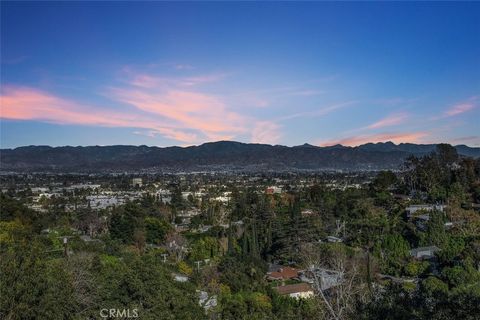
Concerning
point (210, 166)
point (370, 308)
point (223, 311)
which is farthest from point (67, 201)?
point (210, 166)

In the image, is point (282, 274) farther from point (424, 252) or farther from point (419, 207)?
point (419, 207)

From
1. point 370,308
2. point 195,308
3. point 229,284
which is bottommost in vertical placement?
point 229,284

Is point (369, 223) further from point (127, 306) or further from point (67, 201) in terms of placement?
point (67, 201)

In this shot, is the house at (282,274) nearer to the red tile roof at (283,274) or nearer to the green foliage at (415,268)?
the red tile roof at (283,274)

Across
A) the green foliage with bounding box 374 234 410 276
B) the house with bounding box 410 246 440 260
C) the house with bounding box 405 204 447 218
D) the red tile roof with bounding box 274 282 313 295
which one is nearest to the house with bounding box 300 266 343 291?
the red tile roof with bounding box 274 282 313 295

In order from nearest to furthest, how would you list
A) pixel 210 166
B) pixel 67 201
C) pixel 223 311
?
pixel 223 311 < pixel 67 201 < pixel 210 166

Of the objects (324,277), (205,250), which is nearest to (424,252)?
(324,277)

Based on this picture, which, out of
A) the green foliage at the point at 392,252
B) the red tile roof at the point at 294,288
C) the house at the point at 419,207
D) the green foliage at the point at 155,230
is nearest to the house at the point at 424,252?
the green foliage at the point at 392,252
